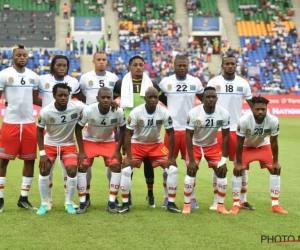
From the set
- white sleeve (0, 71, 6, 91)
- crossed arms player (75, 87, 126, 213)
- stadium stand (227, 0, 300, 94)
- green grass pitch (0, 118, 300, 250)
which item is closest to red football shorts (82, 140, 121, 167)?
crossed arms player (75, 87, 126, 213)

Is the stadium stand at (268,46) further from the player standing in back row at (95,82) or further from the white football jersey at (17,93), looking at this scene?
the white football jersey at (17,93)

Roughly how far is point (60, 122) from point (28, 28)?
41.8m

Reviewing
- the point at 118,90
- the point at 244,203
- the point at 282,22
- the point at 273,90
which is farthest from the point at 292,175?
the point at 282,22

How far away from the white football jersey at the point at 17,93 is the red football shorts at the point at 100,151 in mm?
1059

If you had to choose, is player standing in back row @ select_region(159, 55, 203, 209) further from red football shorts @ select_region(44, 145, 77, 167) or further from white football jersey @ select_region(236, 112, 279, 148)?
red football shorts @ select_region(44, 145, 77, 167)

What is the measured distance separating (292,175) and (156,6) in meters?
40.9

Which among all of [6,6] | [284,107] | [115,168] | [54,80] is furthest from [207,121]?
[6,6]

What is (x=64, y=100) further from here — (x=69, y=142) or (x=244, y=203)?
(x=244, y=203)

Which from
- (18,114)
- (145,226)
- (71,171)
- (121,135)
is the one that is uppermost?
(18,114)

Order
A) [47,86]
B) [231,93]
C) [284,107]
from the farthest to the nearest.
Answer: [284,107] → [231,93] → [47,86]

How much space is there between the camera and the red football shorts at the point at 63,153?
30.7 feet

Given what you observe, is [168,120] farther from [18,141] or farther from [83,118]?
[18,141]

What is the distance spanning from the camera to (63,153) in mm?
9414

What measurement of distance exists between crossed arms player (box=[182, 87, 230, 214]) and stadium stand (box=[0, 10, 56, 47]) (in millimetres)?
40008
